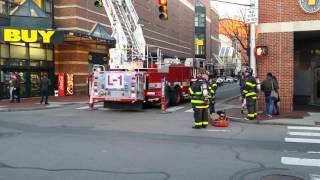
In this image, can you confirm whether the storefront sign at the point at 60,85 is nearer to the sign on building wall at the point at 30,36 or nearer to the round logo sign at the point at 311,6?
the sign on building wall at the point at 30,36

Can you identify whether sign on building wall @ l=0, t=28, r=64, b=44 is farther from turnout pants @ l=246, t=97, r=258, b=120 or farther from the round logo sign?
the round logo sign

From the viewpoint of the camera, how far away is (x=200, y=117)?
1375cm

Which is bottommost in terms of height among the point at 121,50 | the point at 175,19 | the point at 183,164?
the point at 183,164

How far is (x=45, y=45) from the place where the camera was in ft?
102

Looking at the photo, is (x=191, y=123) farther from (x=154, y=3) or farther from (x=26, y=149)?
(x=154, y=3)

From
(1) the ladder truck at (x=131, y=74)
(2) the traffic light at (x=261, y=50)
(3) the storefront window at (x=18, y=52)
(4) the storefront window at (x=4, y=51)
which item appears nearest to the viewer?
(2) the traffic light at (x=261, y=50)

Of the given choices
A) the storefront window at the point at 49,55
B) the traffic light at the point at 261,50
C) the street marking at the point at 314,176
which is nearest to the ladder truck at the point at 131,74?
the traffic light at the point at 261,50

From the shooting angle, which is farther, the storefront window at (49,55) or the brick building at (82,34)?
the storefront window at (49,55)

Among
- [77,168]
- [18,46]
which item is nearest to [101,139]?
[77,168]

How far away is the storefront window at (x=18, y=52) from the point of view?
91.4 feet

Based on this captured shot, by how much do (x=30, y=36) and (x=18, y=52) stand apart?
2.38m

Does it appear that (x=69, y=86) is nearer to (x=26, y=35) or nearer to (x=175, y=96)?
(x=26, y=35)

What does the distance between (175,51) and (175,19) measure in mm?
4551

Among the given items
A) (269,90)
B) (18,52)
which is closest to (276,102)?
(269,90)
